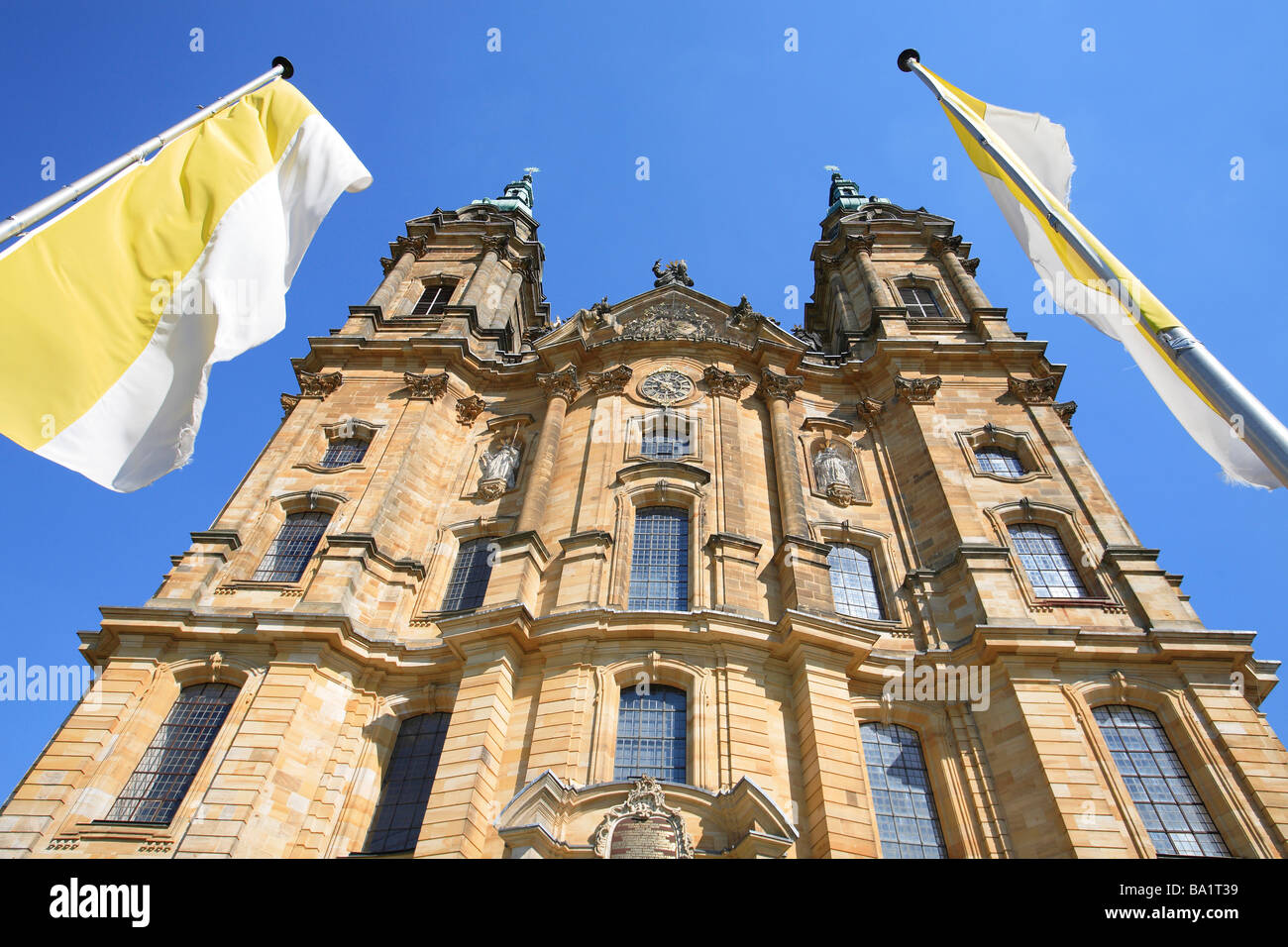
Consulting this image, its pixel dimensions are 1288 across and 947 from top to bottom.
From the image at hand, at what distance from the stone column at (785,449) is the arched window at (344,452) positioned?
1189 centimetres

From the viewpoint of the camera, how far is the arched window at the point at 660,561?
19641 millimetres

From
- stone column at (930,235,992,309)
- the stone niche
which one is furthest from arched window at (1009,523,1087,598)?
stone column at (930,235,992,309)

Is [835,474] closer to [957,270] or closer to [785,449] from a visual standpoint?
[785,449]

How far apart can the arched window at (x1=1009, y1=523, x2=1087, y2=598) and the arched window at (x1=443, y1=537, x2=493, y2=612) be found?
1316 cm

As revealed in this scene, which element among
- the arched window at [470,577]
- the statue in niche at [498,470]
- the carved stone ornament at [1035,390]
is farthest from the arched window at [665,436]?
the carved stone ornament at [1035,390]

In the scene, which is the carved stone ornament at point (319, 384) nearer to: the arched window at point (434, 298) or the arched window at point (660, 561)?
the arched window at point (434, 298)

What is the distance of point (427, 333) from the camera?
2891cm

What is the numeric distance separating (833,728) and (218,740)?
12.0 meters

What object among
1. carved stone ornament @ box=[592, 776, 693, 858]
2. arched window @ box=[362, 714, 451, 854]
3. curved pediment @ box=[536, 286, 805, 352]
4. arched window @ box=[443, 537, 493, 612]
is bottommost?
carved stone ornament @ box=[592, 776, 693, 858]

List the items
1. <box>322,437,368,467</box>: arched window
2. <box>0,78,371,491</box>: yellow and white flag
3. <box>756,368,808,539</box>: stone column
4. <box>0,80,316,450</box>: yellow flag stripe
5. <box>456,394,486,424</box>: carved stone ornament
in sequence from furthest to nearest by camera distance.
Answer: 1. <box>456,394,486,424</box>: carved stone ornament
2. <box>322,437,368,467</box>: arched window
3. <box>756,368,808,539</box>: stone column
4. <box>0,78,371,491</box>: yellow and white flag
5. <box>0,80,316,450</box>: yellow flag stripe

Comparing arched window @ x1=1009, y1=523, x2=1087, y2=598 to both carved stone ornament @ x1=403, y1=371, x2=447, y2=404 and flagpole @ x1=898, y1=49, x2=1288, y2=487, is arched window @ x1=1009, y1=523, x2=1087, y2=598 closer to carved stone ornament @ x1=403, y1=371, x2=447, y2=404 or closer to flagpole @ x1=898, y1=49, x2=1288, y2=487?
flagpole @ x1=898, y1=49, x2=1288, y2=487

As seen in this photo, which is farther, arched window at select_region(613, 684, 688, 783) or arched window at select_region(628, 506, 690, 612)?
arched window at select_region(628, 506, 690, 612)

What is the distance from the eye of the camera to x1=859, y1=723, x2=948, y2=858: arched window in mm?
15695
